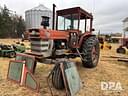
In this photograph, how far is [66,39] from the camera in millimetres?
5914

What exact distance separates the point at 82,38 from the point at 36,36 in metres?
2.10

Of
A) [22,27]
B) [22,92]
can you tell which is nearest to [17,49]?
[22,92]

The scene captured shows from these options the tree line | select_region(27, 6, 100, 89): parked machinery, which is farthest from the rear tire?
the tree line

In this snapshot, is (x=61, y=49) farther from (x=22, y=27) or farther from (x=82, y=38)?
(x=22, y=27)

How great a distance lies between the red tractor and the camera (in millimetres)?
4973

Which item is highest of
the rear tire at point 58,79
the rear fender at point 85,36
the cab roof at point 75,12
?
the cab roof at point 75,12

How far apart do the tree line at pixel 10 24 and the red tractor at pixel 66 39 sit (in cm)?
2832

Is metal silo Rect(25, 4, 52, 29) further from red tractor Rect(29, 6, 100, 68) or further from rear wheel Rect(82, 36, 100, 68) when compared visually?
rear wheel Rect(82, 36, 100, 68)

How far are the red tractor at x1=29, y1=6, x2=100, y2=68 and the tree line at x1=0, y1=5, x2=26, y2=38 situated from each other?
28324 mm

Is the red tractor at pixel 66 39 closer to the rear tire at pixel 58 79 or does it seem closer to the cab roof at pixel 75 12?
the cab roof at pixel 75 12

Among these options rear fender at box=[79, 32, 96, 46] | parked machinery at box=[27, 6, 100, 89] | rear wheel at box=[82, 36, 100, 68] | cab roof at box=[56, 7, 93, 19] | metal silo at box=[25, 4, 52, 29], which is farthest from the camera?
metal silo at box=[25, 4, 52, 29]

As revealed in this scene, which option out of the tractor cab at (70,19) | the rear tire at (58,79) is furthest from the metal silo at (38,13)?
the rear tire at (58,79)

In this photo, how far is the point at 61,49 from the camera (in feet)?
19.1

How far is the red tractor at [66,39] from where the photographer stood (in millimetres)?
4973
